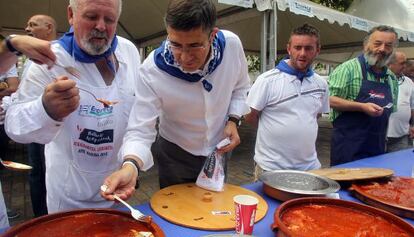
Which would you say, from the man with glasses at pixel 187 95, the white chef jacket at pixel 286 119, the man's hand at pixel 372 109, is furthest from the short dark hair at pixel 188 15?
the man's hand at pixel 372 109

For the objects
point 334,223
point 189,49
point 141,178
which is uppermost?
point 189,49

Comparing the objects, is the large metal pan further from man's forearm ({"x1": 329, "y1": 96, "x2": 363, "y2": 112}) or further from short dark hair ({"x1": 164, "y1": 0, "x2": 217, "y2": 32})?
man's forearm ({"x1": 329, "y1": 96, "x2": 363, "y2": 112})

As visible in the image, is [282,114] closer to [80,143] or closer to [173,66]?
[173,66]

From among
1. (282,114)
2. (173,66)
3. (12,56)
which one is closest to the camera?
(12,56)

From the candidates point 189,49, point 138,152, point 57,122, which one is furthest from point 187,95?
point 57,122

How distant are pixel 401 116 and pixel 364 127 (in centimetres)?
189

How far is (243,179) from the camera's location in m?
4.55

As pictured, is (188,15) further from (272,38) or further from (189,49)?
(272,38)

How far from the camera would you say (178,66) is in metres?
1.55

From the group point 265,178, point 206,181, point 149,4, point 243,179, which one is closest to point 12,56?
point 206,181

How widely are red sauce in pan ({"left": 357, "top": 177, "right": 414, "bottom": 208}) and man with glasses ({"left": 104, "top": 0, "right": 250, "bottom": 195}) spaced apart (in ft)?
2.34

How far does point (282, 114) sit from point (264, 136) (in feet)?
0.70

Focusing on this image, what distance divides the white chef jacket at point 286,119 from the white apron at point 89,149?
1221 millimetres

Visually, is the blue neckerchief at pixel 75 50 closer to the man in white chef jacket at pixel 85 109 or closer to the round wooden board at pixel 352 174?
the man in white chef jacket at pixel 85 109
